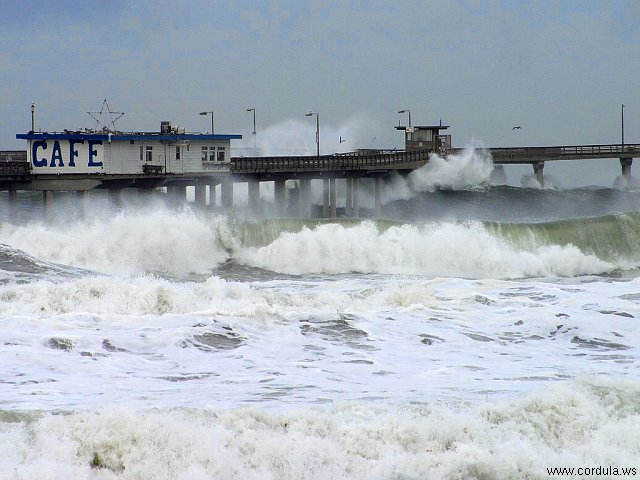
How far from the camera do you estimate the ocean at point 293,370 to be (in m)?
14.0

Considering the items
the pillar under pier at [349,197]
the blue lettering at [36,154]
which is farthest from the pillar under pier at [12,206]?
the pillar under pier at [349,197]

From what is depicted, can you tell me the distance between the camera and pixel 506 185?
77375 mm

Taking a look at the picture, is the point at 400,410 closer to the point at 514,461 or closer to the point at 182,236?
the point at 514,461

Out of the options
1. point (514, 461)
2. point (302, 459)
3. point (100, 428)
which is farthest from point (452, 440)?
point (100, 428)

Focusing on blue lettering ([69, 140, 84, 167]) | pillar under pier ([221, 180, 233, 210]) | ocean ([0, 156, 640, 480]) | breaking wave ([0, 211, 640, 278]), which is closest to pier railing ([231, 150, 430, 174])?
pillar under pier ([221, 180, 233, 210])

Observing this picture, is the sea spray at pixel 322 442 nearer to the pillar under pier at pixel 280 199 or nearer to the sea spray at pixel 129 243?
the sea spray at pixel 129 243

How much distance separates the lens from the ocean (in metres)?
14.0

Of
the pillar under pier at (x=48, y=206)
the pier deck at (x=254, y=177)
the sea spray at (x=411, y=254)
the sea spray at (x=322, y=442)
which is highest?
the pier deck at (x=254, y=177)

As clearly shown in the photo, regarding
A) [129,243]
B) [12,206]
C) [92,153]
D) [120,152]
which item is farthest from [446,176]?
[129,243]

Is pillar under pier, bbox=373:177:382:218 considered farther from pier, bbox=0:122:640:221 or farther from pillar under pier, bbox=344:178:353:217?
pillar under pier, bbox=344:178:353:217

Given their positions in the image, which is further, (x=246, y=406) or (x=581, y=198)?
(x=581, y=198)

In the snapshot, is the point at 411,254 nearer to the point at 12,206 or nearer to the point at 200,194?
the point at 200,194

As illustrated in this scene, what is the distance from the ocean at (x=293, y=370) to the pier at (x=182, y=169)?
5761 millimetres

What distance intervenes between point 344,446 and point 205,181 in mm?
41040
